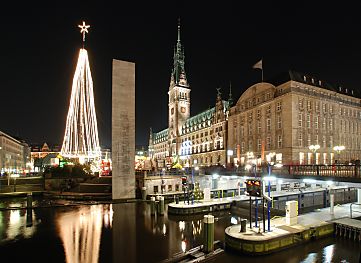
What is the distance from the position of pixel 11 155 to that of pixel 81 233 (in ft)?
444

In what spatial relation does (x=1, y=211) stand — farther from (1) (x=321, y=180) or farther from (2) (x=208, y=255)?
(1) (x=321, y=180)

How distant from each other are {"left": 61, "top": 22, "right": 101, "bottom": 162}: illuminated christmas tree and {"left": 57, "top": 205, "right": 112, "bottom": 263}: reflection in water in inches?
516

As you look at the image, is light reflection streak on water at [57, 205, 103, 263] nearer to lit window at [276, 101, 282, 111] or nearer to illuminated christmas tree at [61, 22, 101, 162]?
illuminated christmas tree at [61, 22, 101, 162]

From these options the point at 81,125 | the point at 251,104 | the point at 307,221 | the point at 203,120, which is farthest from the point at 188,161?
the point at 307,221

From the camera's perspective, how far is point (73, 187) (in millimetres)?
60812

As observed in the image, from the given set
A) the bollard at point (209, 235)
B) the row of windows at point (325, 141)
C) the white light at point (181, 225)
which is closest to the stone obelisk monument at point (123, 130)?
the white light at point (181, 225)

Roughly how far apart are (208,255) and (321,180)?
17869 mm

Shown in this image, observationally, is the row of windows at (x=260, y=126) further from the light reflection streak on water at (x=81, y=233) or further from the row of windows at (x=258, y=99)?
the light reflection streak on water at (x=81, y=233)

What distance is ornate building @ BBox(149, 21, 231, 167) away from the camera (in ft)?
364

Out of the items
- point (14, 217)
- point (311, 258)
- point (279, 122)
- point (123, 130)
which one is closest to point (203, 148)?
point (279, 122)

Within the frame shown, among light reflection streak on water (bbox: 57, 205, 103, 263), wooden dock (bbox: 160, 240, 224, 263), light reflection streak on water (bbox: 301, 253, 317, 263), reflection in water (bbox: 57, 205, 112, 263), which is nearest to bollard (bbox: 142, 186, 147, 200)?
reflection in water (bbox: 57, 205, 112, 263)

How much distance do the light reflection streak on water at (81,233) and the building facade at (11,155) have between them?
233ft

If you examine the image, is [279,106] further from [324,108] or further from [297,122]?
[324,108]

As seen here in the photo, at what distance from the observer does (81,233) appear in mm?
28219
